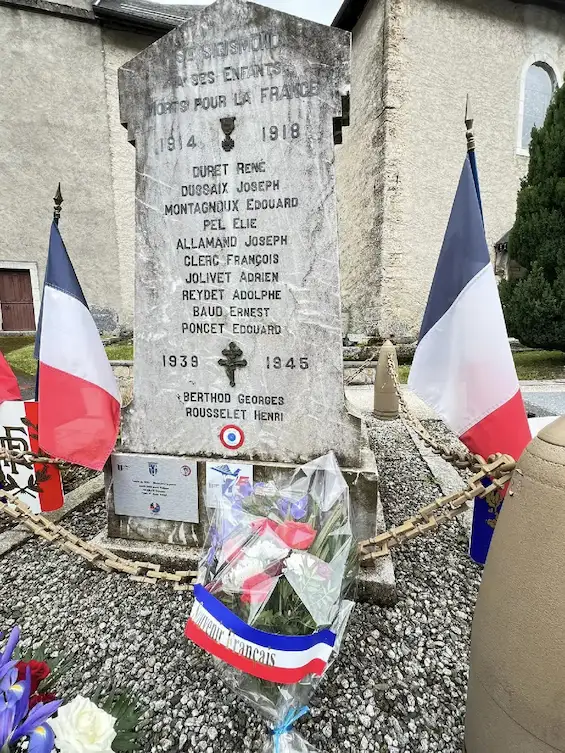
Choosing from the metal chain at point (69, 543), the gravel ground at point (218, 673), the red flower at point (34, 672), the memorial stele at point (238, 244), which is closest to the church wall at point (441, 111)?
the memorial stele at point (238, 244)

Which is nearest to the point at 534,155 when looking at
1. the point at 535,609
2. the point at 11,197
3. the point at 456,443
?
the point at 456,443

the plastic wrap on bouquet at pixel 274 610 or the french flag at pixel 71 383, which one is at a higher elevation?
the french flag at pixel 71 383

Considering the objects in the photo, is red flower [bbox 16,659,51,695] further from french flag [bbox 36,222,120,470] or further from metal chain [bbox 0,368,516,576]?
french flag [bbox 36,222,120,470]

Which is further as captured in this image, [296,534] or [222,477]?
[222,477]

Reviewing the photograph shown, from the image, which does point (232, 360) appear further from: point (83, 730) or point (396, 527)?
point (83, 730)

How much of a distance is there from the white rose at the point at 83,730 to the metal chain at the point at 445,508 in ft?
4.10

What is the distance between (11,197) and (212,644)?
1549 cm

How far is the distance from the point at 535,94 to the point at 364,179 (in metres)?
5.69

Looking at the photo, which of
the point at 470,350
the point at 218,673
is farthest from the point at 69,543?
the point at 470,350

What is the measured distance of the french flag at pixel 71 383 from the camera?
2320mm

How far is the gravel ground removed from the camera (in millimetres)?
1454

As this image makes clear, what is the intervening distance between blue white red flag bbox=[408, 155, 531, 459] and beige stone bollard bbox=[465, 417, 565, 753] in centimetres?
90

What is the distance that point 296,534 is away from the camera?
1.32 meters

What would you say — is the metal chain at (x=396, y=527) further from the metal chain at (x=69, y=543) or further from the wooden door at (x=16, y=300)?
the wooden door at (x=16, y=300)
